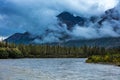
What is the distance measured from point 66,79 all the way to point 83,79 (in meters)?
3.99

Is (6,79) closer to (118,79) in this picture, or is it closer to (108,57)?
(118,79)

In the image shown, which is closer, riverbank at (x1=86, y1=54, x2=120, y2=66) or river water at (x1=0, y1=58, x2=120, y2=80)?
river water at (x1=0, y1=58, x2=120, y2=80)

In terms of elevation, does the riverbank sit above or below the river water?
above

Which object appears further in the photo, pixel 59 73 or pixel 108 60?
pixel 108 60

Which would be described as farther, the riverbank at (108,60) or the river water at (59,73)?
the riverbank at (108,60)

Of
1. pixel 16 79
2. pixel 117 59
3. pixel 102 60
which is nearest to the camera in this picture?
pixel 16 79

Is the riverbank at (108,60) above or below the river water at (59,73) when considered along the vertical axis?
above

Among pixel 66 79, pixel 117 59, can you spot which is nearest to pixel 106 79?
pixel 66 79

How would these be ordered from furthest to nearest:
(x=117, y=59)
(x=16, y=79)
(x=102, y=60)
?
(x=102, y=60) → (x=117, y=59) → (x=16, y=79)

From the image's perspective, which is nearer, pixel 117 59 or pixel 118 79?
pixel 118 79

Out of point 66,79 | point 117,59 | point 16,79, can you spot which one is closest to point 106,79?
point 66,79

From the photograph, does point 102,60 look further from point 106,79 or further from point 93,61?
point 106,79

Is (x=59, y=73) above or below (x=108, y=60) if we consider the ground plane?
below

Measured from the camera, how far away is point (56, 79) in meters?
80.1
